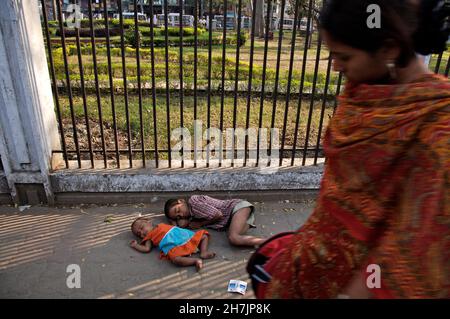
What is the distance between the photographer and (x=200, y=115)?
612 centimetres

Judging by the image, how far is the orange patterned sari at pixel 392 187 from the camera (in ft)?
3.03

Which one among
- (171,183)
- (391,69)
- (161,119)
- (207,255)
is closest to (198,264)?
(207,255)

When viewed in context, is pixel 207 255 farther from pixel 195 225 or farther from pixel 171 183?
pixel 171 183

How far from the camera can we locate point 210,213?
11.1 feet

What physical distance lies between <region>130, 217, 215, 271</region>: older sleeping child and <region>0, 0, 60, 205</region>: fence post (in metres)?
1.14

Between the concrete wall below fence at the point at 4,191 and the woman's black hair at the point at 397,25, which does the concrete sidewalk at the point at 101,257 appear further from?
the woman's black hair at the point at 397,25

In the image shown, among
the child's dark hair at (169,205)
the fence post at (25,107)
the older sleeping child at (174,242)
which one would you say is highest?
the fence post at (25,107)

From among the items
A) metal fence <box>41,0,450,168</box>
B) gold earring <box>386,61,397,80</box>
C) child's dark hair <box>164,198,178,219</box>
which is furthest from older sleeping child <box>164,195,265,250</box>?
gold earring <box>386,61,397,80</box>

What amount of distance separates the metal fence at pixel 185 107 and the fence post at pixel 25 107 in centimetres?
14

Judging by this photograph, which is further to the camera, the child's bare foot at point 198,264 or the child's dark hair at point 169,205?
the child's dark hair at point 169,205

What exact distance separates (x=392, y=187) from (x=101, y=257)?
2.60 meters

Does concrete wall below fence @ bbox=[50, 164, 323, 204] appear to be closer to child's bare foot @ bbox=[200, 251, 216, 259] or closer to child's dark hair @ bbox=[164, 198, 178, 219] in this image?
child's dark hair @ bbox=[164, 198, 178, 219]

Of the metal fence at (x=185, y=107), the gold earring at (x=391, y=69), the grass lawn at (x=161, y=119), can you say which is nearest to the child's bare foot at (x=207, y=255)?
the metal fence at (x=185, y=107)
